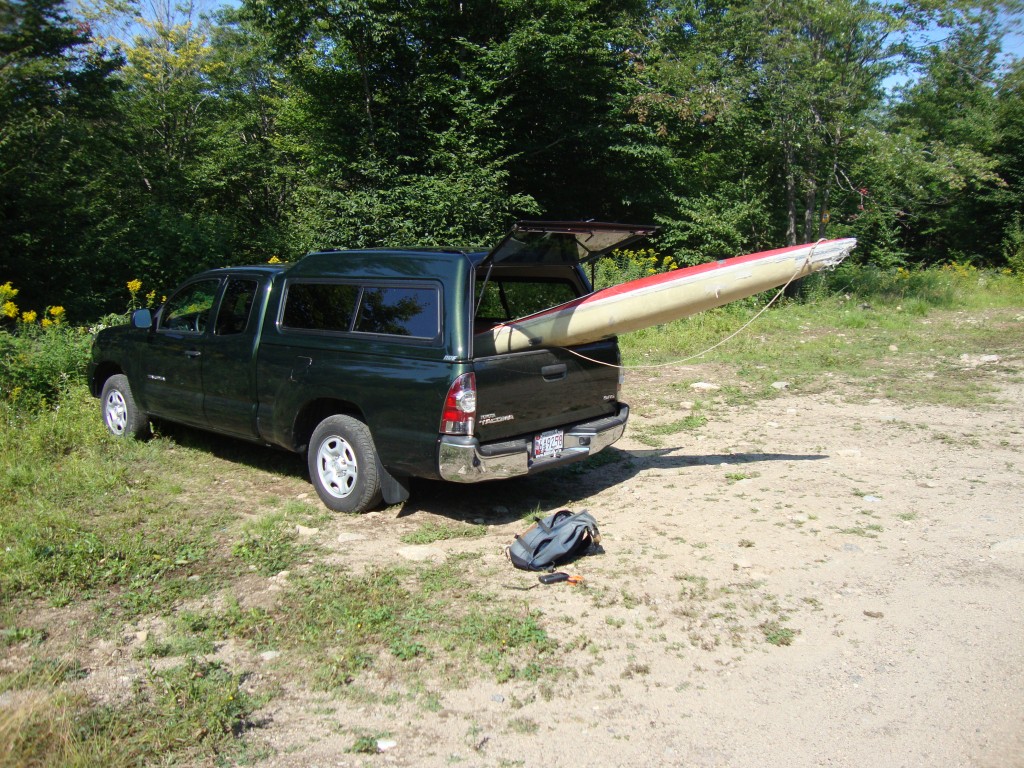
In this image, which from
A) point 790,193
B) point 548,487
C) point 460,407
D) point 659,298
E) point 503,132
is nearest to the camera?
point 460,407

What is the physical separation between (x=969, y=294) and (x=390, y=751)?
20332 mm

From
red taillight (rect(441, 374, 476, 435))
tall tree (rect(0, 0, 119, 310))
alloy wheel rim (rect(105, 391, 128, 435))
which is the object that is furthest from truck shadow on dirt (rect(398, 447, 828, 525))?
tall tree (rect(0, 0, 119, 310))

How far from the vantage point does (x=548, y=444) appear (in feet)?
19.9

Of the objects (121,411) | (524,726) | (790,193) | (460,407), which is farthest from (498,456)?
(790,193)

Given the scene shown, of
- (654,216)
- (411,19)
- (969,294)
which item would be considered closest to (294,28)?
(411,19)

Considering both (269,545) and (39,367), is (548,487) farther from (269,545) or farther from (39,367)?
(39,367)

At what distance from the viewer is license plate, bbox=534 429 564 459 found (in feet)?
19.7

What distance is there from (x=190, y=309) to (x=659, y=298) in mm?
4267

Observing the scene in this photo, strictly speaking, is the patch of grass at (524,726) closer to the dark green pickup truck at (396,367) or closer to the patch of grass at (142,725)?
the patch of grass at (142,725)

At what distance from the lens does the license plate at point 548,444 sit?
5996 mm

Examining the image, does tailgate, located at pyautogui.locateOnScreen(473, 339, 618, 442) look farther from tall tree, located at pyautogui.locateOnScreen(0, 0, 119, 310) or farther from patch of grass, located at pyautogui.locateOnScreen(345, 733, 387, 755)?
tall tree, located at pyautogui.locateOnScreen(0, 0, 119, 310)

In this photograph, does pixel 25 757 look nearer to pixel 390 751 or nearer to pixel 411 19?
pixel 390 751

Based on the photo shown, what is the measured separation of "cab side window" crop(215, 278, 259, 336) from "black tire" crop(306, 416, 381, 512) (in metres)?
1.31

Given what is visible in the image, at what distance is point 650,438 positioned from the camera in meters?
8.50
